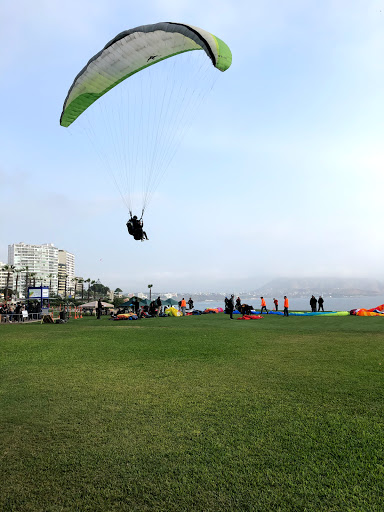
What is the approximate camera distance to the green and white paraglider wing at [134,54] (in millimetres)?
9250

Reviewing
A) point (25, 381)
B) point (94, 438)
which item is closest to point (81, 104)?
point (25, 381)

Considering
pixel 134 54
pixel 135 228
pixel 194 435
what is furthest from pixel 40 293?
pixel 194 435

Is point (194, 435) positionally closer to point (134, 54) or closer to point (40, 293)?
point (134, 54)

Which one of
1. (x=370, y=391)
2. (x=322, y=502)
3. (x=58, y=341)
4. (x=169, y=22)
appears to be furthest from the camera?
(x=58, y=341)

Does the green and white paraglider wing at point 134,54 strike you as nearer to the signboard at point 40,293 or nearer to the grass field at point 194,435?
the grass field at point 194,435

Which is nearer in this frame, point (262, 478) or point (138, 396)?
point (262, 478)

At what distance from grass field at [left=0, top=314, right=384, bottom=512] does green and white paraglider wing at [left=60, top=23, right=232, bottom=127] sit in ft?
26.4

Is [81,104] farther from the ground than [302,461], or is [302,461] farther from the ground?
[81,104]

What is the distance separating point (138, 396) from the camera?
5828 millimetres

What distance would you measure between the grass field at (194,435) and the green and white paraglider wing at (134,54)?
8.04 metres

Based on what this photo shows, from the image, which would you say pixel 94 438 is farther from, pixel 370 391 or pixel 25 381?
pixel 370 391

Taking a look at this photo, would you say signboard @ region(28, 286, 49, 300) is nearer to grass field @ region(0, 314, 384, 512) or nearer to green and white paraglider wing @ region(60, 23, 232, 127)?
green and white paraglider wing @ region(60, 23, 232, 127)

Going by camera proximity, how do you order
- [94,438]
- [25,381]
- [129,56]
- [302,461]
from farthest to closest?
[129,56] → [25,381] → [94,438] → [302,461]

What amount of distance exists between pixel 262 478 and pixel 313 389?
9.73 feet
